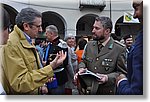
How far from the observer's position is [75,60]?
1626 mm

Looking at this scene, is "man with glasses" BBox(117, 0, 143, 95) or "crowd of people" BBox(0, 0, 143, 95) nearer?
"crowd of people" BBox(0, 0, 143, 95)

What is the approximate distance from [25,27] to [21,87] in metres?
0.37

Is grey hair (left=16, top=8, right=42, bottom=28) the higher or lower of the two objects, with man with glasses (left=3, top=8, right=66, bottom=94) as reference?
higher

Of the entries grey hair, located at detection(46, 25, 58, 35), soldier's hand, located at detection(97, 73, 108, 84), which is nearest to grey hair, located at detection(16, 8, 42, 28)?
grey hair, located at detection(46, 25, 58, 35)

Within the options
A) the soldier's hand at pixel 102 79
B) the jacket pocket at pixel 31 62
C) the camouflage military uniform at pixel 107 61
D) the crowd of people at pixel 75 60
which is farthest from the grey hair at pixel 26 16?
the soldier's hand at pixel 102 79

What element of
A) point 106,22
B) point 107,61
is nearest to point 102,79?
point 107,61

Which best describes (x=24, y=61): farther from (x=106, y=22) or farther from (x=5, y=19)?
(x=106, y=22)

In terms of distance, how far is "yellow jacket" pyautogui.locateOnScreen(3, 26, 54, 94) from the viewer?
4.71 ft

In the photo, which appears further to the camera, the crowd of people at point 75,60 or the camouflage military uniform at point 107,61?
the camouflage military uniform at point 107,61

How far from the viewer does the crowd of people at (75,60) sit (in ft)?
4.90

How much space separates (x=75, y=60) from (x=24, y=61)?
0.36 metres

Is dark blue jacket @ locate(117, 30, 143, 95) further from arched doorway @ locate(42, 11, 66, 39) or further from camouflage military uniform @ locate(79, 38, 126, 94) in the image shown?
arched doorway @ locate(42, 11, 66, 39)

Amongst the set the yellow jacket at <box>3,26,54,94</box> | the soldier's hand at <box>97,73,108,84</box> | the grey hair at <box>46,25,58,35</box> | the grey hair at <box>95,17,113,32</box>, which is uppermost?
the grey hair at <box>95,17,113,32</box>

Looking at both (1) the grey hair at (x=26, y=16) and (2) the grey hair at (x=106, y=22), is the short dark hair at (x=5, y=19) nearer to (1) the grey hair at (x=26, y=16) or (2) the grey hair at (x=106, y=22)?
(1) the grey hair at (x=26, y=16)
